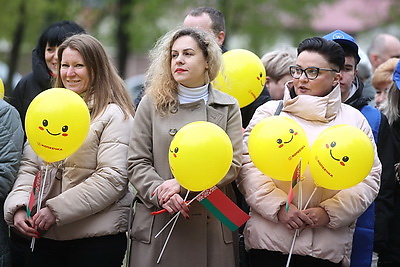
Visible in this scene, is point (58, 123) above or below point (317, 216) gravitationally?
above

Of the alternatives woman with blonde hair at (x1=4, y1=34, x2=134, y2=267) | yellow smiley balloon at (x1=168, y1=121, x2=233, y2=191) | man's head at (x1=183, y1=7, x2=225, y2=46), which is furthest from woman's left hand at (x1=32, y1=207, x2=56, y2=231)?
man's head at (x1=183, y1=7, x2=225, y2=46)

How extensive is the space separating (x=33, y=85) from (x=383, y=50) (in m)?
4.04

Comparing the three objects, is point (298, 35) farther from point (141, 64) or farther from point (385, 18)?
point (141, 64)

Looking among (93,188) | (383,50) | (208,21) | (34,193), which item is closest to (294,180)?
(93,188)

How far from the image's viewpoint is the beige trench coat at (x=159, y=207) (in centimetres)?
495

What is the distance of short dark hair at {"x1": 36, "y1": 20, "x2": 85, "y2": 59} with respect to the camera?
249 inches

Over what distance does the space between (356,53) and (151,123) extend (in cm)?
173

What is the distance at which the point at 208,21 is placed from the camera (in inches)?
256

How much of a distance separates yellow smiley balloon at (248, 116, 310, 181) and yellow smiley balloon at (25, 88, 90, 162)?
1103 mm

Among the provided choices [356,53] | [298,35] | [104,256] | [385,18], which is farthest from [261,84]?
[385,18]

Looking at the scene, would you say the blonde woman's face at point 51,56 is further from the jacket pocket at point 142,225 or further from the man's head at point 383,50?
the man's head at point 383,50

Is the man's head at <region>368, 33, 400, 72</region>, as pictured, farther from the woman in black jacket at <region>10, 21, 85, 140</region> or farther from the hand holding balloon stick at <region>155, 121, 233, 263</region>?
the hand holding balloon stick at <region>155, 121, 233, 263</region>

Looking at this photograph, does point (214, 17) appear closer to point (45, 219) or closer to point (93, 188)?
Answer: point (93, 188)

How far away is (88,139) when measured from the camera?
5.13m
